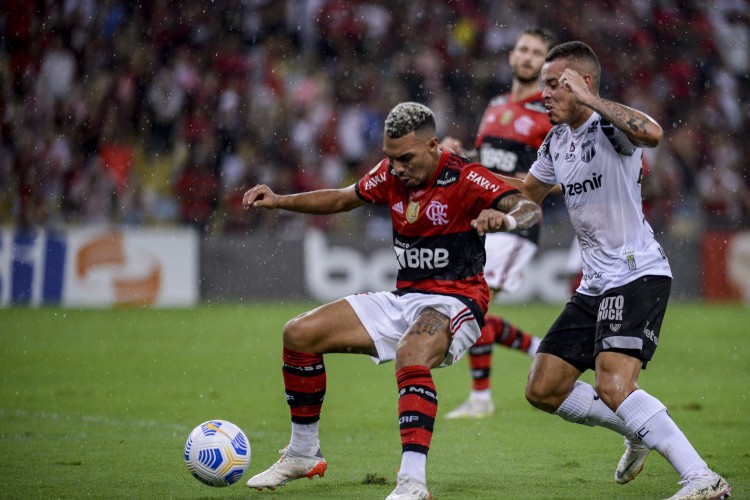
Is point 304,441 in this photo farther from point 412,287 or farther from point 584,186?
point 584,186

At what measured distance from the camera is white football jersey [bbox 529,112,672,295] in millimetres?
5418

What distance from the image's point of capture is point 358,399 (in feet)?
30.7

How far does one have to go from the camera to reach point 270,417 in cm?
833

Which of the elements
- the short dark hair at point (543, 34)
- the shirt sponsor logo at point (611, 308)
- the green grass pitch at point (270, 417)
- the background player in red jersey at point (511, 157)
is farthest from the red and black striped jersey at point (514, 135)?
the shirt sponsor logo at point (611, 308)

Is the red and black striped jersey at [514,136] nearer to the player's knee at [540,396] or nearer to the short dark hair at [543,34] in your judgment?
the short dark hair at [543,34]

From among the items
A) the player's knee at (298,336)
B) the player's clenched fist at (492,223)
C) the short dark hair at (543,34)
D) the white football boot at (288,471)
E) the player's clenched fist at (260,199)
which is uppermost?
the short dark hair at (543,34)

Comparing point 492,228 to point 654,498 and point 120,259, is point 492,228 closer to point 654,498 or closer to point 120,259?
point 654,498

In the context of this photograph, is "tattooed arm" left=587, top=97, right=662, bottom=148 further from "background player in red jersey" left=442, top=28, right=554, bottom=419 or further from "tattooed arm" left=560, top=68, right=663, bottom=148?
"background player in red jersey" left=442, top=28, right=554, bottom=419

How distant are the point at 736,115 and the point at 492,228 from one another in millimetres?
16534

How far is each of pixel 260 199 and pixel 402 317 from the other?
3.43 ft

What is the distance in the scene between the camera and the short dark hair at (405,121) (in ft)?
17.8

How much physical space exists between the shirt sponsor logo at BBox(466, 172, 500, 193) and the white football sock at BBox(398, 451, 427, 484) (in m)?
1.49


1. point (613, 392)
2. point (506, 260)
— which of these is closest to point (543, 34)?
point (506, 260)

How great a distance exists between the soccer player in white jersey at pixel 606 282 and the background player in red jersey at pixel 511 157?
2.60 metres
